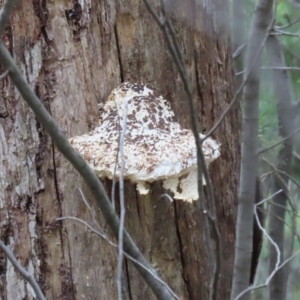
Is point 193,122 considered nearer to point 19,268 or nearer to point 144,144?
point 144,144

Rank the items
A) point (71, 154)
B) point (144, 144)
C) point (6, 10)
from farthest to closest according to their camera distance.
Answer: point (144, 144) → point (71, 154) → point (6, 10)

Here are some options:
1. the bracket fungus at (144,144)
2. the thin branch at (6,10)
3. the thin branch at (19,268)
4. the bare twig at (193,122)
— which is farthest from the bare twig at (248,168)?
the thin branch at (6,10)

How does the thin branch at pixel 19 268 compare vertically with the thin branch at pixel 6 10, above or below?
below

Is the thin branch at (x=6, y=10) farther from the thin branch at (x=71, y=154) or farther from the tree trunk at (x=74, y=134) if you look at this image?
the tree trunk at (x=74, y=134)

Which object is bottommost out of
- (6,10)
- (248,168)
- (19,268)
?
(19,268)

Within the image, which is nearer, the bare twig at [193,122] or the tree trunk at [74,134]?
the bare twig at [193,122]

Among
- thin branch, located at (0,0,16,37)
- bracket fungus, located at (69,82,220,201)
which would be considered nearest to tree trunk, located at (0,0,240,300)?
bracket fungus, located at (69,82,220,201)

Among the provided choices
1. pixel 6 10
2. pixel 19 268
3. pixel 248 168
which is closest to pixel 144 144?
pixel 248 168
